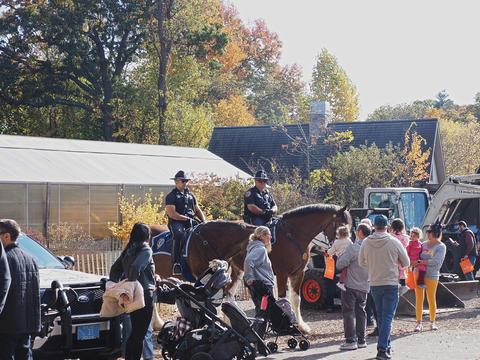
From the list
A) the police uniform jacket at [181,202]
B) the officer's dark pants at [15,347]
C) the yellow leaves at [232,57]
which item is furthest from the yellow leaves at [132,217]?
the yellow leaves at [232,57]

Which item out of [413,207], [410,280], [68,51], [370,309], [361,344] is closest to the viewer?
[361,344]

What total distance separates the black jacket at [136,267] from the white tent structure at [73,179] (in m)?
18.9

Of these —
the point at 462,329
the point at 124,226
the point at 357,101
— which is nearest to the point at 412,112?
the point at 357,101

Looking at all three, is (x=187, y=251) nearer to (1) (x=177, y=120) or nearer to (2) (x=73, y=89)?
(1) (x=177, y=120)

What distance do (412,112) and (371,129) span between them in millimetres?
46017

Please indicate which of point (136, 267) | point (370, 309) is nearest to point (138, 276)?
point (136, 267)

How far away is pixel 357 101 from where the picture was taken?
70.4 metres

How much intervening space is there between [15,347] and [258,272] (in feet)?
15.3

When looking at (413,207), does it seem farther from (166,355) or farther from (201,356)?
(201,356)

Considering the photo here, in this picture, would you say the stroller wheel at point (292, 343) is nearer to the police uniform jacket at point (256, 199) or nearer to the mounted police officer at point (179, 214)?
the mounted police officer at point (179, 214)

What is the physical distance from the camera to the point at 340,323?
17.6 meters

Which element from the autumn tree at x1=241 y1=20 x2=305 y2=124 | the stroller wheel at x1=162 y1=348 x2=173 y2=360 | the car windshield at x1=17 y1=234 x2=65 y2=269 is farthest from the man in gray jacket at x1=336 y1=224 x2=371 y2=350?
the autumn tree at x1=241 y1=20 x2=305 y2=124

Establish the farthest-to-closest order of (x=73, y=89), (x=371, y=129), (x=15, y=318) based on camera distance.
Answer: (x=73, y=89) → (x=371, y=129) → (x=15, y=318)

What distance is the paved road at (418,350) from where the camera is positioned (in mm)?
13355
